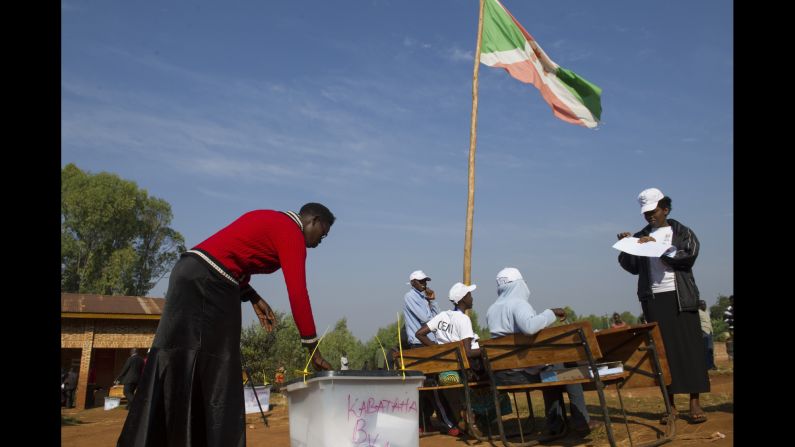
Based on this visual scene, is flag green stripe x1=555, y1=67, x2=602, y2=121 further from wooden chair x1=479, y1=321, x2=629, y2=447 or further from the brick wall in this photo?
the brick wall

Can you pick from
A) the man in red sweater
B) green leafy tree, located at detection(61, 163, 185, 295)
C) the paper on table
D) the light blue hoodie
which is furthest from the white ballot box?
green leafy tree, located at detection(61, 163, 185, 295)

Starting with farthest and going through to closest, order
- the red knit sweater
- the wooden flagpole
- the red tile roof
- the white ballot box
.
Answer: the red tile roof → the wooden flagpole → the red knit sweater → the white ballot box

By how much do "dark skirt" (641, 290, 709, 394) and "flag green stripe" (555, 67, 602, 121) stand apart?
6.91 m

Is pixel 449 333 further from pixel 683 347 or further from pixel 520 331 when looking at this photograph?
pixel 683 347

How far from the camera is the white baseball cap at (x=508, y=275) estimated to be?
5.98 meters

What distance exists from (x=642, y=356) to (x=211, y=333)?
12.0ft

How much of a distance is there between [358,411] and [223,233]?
1.36 metres

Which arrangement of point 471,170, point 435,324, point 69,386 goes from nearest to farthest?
point 435,324 → point 471,170 → point 69,386

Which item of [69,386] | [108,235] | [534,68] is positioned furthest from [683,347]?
[108,235]

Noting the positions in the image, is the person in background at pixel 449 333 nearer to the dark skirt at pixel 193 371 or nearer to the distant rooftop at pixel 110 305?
the dark skirt at pixel 193 371

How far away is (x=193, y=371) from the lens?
11.5 ft

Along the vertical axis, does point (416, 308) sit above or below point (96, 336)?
above

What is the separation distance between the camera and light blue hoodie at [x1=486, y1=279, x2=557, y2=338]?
5.24m
